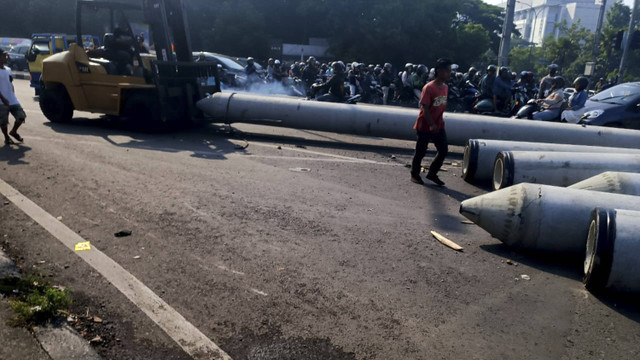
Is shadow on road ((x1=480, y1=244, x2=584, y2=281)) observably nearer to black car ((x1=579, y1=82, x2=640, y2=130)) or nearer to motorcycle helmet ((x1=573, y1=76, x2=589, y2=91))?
black car ((x1=579, y1=82, x2=640, y2=130))

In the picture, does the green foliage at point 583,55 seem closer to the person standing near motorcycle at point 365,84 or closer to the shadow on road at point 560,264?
the person standing near motorcycle at point 365,84

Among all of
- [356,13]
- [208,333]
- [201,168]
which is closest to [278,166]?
[201,168]

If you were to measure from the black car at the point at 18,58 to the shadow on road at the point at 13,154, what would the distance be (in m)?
27.6

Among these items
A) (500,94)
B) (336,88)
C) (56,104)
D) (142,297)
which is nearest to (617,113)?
(500,94)

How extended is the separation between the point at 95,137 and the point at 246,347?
7992 millimetres

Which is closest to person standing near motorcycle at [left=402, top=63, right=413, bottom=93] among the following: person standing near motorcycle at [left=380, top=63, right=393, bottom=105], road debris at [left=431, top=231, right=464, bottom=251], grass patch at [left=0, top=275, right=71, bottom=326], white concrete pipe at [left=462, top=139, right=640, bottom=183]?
person standing near motorcycle at [left=380, top=63, right=393, bottom=105]

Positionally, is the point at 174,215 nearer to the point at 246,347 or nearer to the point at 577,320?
the point at 246,347

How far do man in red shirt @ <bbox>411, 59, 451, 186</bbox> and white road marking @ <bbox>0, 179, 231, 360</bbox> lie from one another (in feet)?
15.7

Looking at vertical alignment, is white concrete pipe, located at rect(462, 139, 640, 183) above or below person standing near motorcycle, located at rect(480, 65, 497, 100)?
below

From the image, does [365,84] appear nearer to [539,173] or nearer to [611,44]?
[539,173]

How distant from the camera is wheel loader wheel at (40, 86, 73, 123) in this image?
11094mm

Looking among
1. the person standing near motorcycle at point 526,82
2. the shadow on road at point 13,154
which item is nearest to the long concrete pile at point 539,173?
the shadow on road at point 13,154

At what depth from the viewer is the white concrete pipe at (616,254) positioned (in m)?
3.91

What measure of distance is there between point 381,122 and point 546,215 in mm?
5902
